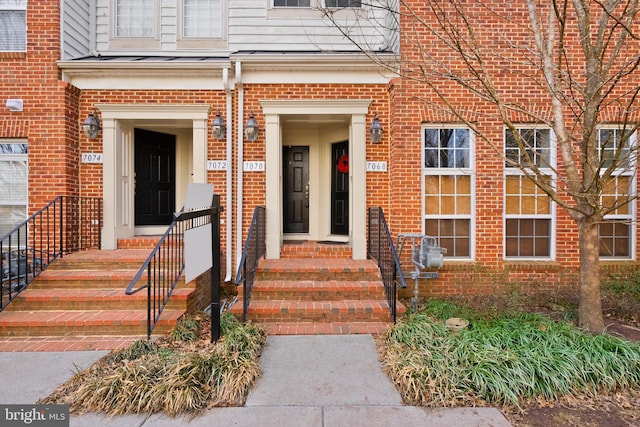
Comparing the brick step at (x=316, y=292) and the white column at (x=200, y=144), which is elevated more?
the white column at (x=200, y=144)

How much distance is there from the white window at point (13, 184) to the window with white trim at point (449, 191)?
7.19 m

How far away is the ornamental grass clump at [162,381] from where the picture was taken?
2.69 m

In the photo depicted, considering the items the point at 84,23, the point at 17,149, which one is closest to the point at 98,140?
the point at 17,149

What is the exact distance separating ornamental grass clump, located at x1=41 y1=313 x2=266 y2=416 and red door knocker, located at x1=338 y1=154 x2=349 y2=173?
4.14 meters

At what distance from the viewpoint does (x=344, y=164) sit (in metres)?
6.61

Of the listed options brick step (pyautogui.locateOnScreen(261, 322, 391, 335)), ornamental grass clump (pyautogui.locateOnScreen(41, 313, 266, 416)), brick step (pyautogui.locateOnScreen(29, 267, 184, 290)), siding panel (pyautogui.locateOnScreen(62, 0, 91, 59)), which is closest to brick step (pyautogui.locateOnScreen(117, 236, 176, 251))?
brick step (pyautogui.locateOnScreen(29, 267, 184, 290))

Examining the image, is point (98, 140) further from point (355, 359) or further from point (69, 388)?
point (355, 359)

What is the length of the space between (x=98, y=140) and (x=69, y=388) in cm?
458

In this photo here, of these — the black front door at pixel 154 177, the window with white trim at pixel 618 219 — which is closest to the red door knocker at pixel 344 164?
the black front door at pixel 154 177

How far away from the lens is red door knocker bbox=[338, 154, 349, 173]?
6.58m

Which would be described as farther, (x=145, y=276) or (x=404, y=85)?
(x=404, y=85)

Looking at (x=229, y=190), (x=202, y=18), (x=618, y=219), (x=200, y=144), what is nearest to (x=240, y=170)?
(x=229, y=190)

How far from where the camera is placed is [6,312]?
14.0 feet

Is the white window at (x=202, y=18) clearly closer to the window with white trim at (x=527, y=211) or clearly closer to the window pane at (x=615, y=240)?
the window with white trim at (x=527, y=211)
